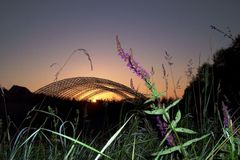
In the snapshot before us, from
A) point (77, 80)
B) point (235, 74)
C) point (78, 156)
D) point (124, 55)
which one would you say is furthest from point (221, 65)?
point (77, 80)

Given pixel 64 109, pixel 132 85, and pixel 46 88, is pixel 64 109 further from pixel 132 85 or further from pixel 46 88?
pixel 132 85

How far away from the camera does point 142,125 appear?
22.4ft

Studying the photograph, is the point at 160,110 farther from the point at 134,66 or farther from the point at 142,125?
the point at 142,125

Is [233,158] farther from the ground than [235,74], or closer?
closer

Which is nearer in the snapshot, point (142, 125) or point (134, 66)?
point (134, 66)

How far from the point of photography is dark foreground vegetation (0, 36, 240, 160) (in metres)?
1.76

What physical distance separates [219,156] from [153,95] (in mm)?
542

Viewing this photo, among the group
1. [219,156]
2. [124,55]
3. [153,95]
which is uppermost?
[124,55]

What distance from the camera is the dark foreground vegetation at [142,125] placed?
1.76 metres

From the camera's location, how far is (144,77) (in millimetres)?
1542

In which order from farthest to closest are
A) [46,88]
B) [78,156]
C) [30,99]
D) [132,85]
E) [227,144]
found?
[46,88]
[30,99]
[78,156]
[132,85]
[227,144]

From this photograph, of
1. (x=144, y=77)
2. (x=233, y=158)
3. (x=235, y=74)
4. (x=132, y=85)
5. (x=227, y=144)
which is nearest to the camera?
(x=144, y=77)

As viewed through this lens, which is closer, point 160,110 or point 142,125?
point 160,110

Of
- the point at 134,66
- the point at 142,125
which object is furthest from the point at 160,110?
the point at 142,125
